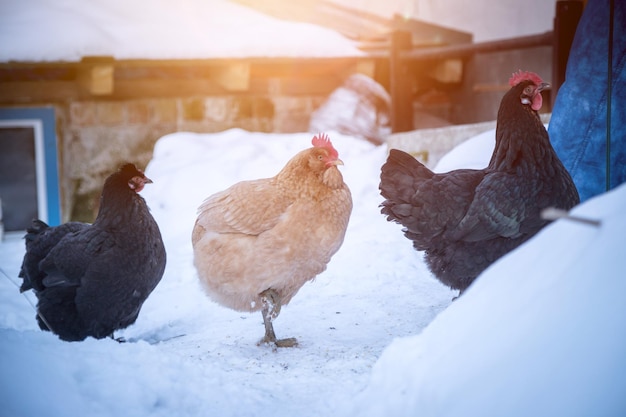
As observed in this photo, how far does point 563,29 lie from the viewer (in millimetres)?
3621

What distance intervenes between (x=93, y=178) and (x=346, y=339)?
134 inches

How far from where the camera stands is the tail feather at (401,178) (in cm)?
242

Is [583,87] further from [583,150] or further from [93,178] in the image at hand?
[93,178]

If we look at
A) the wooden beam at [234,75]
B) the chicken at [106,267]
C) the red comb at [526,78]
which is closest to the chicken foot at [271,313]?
the chicken at [106,267]

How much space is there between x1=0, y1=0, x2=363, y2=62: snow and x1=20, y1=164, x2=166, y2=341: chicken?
2502mm

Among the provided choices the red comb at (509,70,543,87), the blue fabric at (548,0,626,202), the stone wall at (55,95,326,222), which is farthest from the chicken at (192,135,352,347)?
the stone wall at (55,95,326,222)

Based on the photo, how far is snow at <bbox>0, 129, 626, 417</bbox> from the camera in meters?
A: 1.00

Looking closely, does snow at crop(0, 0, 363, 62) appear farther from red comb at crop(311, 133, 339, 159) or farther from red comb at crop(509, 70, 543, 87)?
red comb at crop(509, 70, 543, 87)

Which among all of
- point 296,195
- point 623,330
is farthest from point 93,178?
point 623,330

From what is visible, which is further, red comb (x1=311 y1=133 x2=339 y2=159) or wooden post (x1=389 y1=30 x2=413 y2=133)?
wooden post (x1=389 y1=30 x2=413 y2=133)

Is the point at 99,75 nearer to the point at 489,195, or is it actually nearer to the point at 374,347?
the point at 374,347

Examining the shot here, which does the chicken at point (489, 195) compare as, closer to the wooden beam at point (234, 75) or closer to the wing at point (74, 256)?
the wing at point (74, 256)

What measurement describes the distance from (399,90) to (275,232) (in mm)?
3326

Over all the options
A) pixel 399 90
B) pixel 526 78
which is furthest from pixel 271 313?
pixel 399 90
